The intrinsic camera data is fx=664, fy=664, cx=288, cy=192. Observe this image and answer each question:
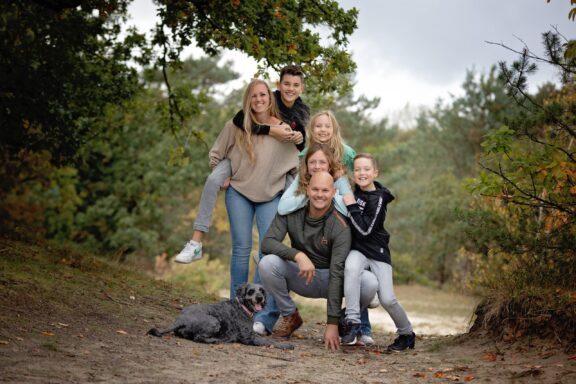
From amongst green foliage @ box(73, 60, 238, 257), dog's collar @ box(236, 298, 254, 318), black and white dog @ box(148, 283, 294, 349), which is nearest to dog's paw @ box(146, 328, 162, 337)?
black and white dog @ box(148, 283, 294, 349)

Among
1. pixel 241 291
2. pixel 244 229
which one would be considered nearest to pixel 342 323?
pixel 241 291

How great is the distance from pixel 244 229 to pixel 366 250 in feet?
4.00

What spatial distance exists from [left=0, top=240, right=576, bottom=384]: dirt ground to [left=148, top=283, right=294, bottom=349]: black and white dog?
0.12 m

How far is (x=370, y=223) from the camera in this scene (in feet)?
19.1

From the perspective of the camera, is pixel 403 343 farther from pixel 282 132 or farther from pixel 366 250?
pixel 282 132

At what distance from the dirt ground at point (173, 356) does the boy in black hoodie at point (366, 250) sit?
31 centimetres

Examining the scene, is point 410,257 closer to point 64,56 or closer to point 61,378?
point 64,56

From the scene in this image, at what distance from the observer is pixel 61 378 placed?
3.81 m

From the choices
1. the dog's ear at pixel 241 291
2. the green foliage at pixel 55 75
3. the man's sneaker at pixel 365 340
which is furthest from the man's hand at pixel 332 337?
the green foliage at pixel 55 75

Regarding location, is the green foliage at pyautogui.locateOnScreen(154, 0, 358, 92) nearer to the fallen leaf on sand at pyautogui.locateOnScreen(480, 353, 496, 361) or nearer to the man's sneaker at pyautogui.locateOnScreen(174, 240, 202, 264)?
the man's sneaker at pyautogui.locateOnScreen(174, 240, 202, 264)

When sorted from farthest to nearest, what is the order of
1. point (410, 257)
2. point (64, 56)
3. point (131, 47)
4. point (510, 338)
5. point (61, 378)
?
point (410, 257)
point (131, 47)
point (64, 56)
point (510, 338)
point (61, 378)

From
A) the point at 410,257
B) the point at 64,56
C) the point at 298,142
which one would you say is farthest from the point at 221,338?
the point at 410,257

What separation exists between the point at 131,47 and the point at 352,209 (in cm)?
670

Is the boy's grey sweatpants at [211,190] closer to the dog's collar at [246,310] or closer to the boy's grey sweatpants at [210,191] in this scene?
the boy's grey sweatpants at [210,191]
